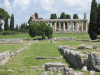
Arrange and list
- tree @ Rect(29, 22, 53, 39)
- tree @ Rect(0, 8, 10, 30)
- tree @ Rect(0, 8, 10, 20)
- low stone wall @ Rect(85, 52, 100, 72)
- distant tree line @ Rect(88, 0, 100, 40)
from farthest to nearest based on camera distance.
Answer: tree @ Rect(0, 8, 10, 30) → tree @ Rect(0, 8, 10, 20) → tree @ Rect(29, 22, 53, 39) → distant tree line @ Rect(88, 0, 100, 40) → low stone wall @ Rect(85, 52, 100, 72)

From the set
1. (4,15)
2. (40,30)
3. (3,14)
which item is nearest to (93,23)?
(40,30)

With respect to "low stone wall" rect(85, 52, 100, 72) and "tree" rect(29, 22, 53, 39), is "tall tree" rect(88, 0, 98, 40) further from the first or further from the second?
"low stone wall" rect(85, 52, 100, 72)

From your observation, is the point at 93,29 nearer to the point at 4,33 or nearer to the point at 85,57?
the point at 85,57

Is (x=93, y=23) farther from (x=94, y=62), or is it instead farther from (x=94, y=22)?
(x=94, y=62)

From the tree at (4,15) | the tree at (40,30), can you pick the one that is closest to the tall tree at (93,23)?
the tree at (40,30)

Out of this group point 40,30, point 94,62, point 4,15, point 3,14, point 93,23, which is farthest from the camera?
point 4,15

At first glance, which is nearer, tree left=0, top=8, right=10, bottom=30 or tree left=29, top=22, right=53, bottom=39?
tree left=29, top=22, right=53, bottom=39

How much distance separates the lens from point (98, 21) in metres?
35.7

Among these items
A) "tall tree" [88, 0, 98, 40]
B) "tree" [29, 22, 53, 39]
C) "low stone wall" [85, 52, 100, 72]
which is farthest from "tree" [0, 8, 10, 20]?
"low stone wall" [85, 52, 100, 72]

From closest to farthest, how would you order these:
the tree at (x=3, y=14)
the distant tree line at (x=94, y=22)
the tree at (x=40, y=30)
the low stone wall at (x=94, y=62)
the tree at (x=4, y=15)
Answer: the low stone wall at (x=94, y=62), the distant tree line at (x=94, y=22), the tree at (x=40, y=30), the tree at (x=3, y=14), the tree at (x=4, y=15)

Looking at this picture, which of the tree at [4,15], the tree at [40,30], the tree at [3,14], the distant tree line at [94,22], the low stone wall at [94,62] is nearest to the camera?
the low stone wall at [94,62]

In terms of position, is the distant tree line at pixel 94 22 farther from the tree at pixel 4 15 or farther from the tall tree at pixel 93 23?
the tree at pixel 4 15

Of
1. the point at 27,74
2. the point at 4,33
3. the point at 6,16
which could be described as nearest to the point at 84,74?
the point at 27,74

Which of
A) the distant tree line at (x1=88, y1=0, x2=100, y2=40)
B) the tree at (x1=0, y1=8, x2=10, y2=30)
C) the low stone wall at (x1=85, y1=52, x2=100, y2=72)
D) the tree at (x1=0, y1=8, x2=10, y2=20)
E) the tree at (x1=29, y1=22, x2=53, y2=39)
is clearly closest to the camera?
the low stone wall at (x1=85, y1=52, x2=100, y2=72)
